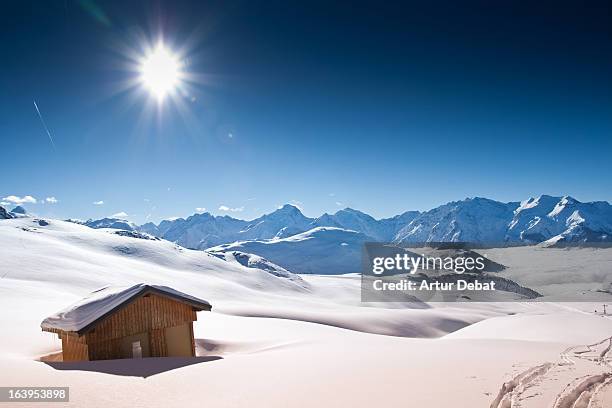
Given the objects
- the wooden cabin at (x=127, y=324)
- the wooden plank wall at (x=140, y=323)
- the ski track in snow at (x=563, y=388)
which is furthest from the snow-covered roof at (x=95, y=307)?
the ski track in snow at (x=563, y=388)

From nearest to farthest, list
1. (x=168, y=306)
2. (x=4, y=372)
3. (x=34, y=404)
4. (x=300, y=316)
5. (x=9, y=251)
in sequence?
(x=34, y=404) < (x=4, y=372) < (x=168, y=306) < (x=300, y=316) < (x=9, y=251)

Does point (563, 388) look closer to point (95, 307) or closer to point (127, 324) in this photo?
point (127, 324)

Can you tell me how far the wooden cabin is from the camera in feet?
55.9

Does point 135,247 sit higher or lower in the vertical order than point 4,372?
higher

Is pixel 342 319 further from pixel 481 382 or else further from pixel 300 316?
pixel 481 382

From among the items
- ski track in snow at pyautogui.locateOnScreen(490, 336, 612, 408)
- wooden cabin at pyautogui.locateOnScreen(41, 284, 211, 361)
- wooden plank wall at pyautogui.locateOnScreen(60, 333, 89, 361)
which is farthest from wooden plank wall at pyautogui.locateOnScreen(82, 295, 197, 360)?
ski track in snow at pyautogui.locateOnScreen(490, 336, 612, 408)

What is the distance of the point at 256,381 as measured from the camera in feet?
38.0

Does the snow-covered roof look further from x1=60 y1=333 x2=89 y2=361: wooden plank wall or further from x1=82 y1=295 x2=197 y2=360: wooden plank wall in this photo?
x1=60 y1=333 x2=89 y2=361: wooden plank wall

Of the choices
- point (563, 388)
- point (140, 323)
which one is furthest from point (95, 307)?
point (563, 388)

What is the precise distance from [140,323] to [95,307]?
78.5 inches

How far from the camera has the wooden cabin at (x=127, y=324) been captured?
671 inches

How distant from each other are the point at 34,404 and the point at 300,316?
41.9 meters

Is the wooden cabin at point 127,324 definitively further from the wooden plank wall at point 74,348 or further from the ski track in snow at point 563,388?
the ski track in snow at point 563,388

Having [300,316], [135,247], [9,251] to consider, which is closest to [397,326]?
[300,316]
